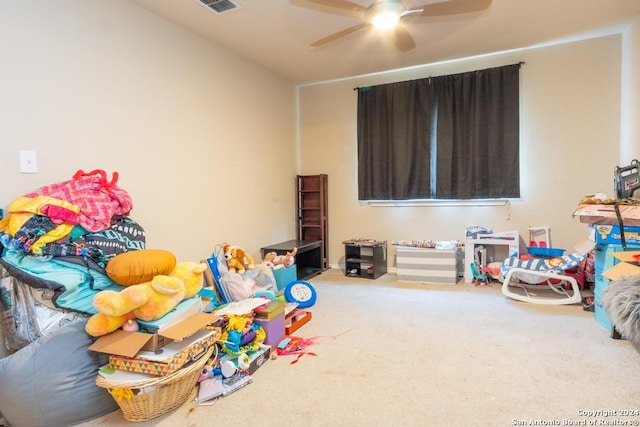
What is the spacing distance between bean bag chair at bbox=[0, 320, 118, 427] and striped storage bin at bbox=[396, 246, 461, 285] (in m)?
2.95

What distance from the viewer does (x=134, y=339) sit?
155cm

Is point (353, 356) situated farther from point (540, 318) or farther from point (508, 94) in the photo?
point (508, 94)

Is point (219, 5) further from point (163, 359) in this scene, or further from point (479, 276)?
point (479, 276)

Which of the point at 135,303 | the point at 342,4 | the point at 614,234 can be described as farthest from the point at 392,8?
the point at 135,303

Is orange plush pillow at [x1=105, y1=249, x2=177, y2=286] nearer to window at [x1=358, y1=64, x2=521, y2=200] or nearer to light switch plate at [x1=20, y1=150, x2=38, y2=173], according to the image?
light switch plate at [x1=20, y1=150, x2=38, y2=173]

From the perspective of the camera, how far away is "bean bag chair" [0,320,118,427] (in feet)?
4.75

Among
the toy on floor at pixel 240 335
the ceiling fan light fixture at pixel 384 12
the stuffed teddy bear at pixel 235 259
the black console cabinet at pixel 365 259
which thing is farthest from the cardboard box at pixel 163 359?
the black console cabinet at pixel 365 259

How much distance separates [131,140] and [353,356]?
83.4 inches

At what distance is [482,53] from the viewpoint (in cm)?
363

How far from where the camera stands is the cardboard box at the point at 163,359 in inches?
59.4

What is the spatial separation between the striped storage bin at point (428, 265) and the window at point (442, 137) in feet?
2.18

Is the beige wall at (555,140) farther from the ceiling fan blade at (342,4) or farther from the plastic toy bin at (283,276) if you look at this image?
the ceiling fan blade at (342,4)

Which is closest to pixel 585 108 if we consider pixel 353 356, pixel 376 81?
pixel 376 81

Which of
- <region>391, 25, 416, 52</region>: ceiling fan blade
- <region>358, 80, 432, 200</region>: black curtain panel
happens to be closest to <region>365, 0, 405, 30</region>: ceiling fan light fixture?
<region>391, 25, 416, 52</region>: ceiling fan blade
